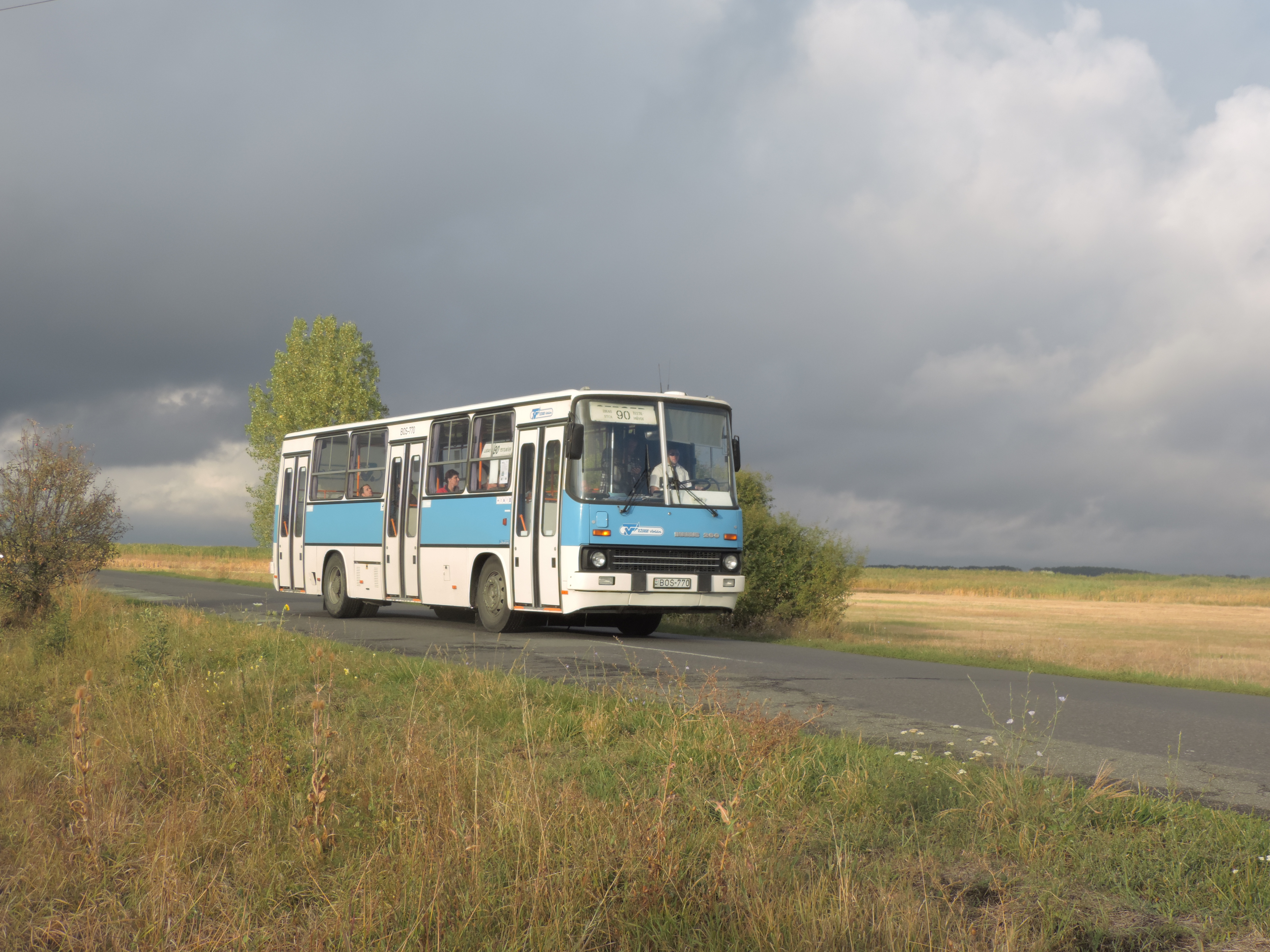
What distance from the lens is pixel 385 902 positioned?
414 cm

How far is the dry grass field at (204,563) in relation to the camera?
53.0 meters

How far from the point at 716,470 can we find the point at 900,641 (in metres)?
9.27

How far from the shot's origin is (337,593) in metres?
21.4

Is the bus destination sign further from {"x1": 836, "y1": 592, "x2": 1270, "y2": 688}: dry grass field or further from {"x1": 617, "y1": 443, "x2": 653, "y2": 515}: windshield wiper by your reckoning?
{"x1": 836, "y1": 592, "x2": 1270, "y2": 688}: dry grass field

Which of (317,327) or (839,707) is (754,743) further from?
(317,327)

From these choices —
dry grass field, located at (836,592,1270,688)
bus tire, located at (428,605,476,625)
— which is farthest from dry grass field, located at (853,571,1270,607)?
bus tire, located at (428,605,476,625)

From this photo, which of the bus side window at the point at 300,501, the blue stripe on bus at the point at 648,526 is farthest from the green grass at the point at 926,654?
the bus side window at the point at 300,501

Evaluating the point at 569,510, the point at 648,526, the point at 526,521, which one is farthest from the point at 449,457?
the point at 648,526

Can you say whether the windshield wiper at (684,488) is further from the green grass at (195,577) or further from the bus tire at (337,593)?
the green grass at (195,577)

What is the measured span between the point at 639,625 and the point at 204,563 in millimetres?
66167

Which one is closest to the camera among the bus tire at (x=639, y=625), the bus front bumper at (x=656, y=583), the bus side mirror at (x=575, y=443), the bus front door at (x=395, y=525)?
the bus side mirror at (x=575, y=443)

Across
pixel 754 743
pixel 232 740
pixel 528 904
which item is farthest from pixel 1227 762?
pixel 232 740

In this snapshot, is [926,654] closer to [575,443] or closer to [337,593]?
[575,443]

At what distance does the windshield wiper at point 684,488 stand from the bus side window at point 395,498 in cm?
582
